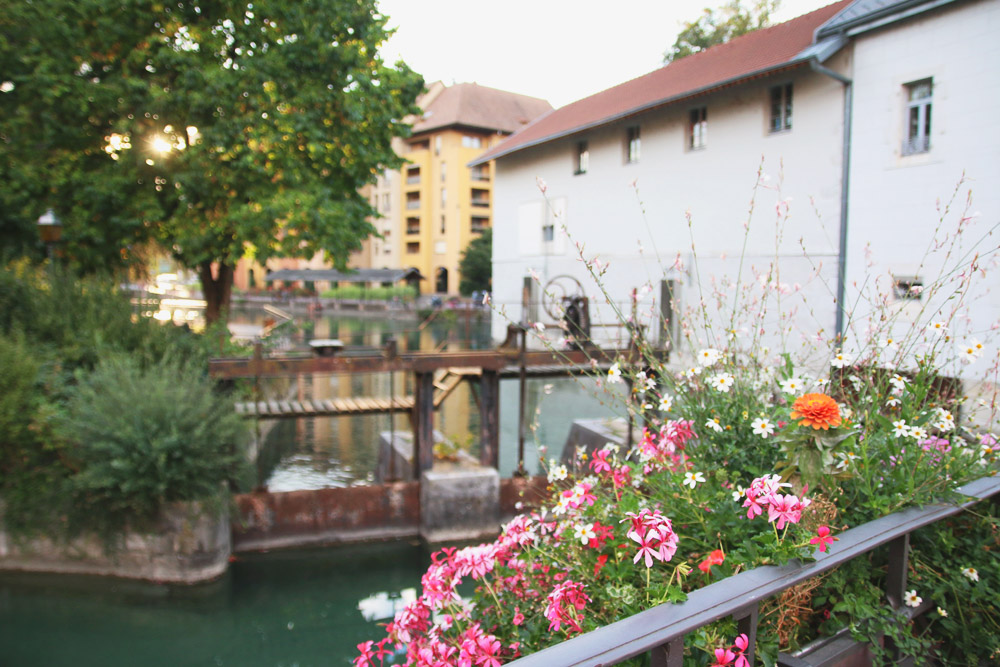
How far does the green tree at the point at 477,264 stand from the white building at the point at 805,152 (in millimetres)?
24129

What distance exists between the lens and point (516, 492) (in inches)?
414

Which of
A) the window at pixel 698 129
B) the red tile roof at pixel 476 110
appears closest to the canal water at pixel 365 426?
the window at pixel 698 129

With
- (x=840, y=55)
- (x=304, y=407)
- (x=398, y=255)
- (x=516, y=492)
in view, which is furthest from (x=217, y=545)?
(x=398, y=255)

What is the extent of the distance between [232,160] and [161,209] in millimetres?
1428

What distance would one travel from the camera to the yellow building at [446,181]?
153ft

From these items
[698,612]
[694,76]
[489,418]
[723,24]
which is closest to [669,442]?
[698,612]

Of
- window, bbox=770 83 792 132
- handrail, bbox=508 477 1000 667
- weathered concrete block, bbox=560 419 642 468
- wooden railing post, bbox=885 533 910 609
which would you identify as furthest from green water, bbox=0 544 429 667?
window, bbox=770 83 792 132

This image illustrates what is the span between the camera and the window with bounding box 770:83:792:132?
13.8 metres

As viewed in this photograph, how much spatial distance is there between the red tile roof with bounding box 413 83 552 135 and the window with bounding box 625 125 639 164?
29093mm

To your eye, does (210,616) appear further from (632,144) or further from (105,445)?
(632,144)

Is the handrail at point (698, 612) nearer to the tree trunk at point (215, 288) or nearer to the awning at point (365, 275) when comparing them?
the tree trunk at point (215, 288)

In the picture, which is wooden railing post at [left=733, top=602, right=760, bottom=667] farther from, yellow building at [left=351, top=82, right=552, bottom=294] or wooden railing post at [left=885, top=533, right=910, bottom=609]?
yellow building at [left=351, top=82, right=552, bottom=294]

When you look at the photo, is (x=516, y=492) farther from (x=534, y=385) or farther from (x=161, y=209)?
(x=534, y=385)

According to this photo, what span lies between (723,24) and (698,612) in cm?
2466
